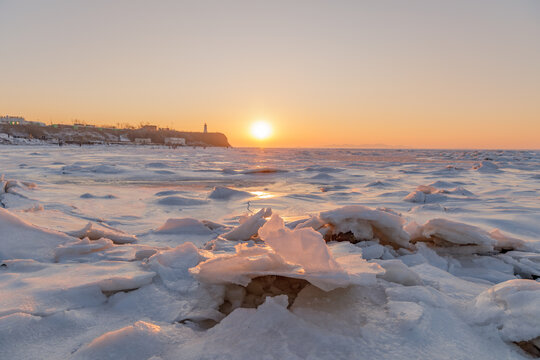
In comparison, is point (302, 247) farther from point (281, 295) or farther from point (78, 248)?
point (78, 248)

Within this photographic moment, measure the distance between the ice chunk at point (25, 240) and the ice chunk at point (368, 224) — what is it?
236 centimetres

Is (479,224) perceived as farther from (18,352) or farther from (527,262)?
(18,352)

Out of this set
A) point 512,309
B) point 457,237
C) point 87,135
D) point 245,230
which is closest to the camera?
point 512,309

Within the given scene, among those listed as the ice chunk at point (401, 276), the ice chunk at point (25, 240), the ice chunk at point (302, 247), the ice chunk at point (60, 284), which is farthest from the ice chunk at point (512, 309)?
the ice chunk at point (25, 240)

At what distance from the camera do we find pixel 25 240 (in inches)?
92.3

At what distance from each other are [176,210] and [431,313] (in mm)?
4088

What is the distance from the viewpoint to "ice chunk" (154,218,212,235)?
3.32 m

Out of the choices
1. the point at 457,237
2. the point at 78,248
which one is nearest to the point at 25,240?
the point at 78,248

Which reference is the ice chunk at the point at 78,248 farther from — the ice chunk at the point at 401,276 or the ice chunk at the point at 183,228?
the ice chunk at the point at 401,276

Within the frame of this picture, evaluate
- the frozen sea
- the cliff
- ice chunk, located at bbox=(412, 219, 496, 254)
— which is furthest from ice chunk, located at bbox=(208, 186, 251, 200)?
the cliff

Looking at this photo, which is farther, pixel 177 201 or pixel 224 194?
pixel 224 194

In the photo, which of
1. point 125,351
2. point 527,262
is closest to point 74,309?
point 125,351

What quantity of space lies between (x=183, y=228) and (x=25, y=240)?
138cm

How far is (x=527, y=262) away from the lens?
2.39m
